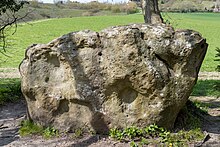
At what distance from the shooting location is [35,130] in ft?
21.1

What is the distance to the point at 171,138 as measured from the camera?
18.8 ft

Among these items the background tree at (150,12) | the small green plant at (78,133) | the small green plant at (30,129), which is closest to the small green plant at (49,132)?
the small green plant at (30,129)

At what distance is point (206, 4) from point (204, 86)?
3886cm

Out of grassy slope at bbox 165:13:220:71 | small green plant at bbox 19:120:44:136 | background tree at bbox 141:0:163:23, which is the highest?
background tree at bbox 141:0:163:23

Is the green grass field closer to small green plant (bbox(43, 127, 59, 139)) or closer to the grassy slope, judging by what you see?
the grassy slope

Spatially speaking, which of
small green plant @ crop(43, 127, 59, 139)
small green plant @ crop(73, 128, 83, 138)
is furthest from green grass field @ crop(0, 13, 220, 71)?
small green plant @ crop(73, 128, 83, 138)

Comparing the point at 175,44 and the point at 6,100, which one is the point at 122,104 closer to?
the point at 175,44

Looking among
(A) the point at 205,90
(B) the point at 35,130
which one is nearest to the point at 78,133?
(B) the point at 35,130

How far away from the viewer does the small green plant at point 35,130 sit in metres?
6.22

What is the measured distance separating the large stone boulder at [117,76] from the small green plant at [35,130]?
115mm

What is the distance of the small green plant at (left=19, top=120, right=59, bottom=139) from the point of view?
6219 millimetres

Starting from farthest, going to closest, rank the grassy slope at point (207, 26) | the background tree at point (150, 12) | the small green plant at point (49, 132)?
the grassy slope at point (207, 26)
the background tree at point (150, 12)
the small green plant at point (49, 132)

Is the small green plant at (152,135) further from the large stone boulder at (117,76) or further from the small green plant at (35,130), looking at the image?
the small green plant at (35,130)

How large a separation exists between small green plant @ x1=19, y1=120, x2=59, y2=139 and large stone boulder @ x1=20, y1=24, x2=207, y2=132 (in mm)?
115
